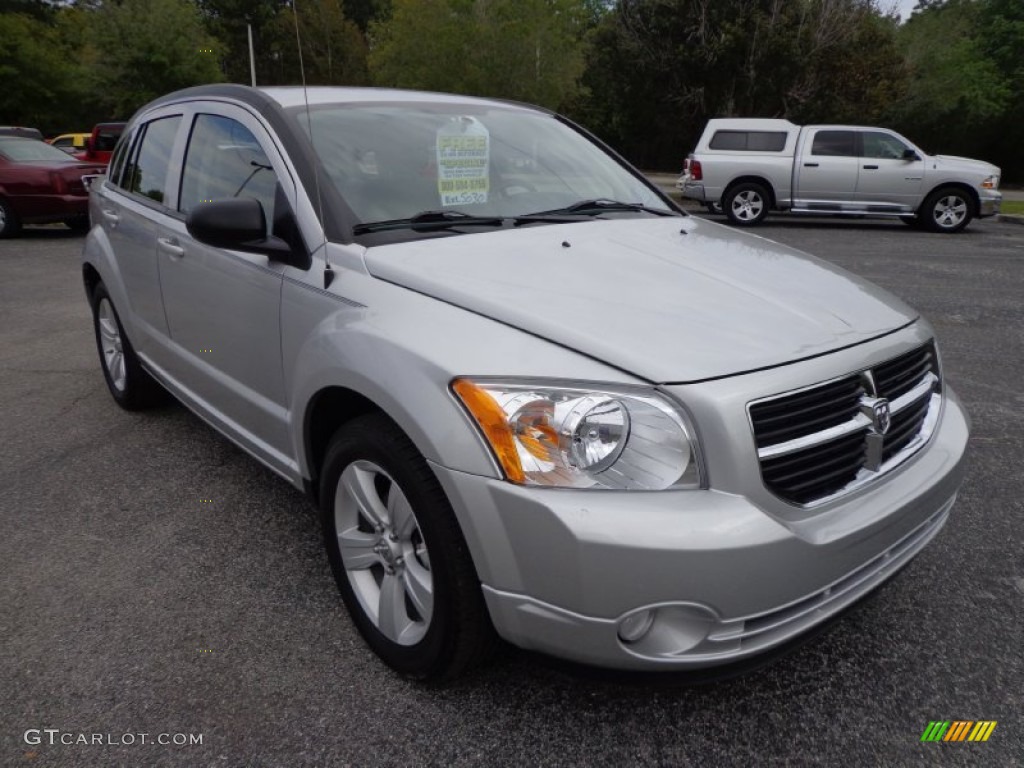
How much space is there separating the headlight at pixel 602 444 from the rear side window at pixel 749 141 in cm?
1389

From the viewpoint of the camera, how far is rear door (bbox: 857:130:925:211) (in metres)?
13.4

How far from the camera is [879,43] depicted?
28891 millimetres

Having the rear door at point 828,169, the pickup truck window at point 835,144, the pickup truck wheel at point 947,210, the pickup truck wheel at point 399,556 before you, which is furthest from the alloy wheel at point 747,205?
the pickup truck wheel at point 399,556

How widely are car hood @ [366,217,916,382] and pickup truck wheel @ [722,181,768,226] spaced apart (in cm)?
1243

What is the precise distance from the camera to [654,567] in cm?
168

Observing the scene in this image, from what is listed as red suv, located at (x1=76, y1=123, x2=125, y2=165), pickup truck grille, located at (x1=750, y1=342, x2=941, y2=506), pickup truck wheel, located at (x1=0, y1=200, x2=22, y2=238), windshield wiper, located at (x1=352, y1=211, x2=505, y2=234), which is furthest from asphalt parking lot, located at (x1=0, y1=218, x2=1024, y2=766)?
red suv, located at (x1=76, y1=123, x2=125, y2=165)

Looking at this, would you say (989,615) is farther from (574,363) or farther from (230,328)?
(230,328)

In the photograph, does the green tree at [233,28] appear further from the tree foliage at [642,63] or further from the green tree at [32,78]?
the green tree at [32,78]

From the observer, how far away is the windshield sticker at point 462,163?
2.77m

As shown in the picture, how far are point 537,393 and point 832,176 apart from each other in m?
13.7

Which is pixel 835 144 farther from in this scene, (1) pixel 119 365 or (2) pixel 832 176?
(1) pixel 119 365

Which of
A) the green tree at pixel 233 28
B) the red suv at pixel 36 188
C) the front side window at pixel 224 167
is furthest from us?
the green tree at pixel 233 28

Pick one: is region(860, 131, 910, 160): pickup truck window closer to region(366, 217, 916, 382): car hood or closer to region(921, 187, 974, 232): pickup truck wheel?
region(921, 187, 974, 232): pickup truck wheel

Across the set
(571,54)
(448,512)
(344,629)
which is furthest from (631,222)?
(571,54)
